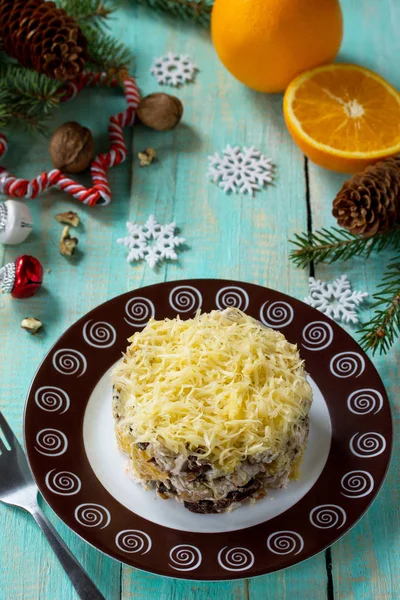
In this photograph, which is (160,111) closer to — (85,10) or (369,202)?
(85,10)

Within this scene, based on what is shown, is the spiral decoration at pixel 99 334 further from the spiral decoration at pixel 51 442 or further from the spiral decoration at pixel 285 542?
the spiral decoration at pixel 285 542

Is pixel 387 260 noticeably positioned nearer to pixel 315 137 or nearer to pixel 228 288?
pixel 315 137

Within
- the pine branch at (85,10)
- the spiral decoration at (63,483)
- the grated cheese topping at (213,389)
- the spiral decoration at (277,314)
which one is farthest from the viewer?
the pine branch at (85,10)

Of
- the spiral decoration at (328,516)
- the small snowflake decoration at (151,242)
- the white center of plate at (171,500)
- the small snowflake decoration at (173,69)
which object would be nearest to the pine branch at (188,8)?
the small snowflake decoration at (173,69)

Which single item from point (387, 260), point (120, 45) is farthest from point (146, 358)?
point (120, 45)

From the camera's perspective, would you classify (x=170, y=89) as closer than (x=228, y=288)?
No

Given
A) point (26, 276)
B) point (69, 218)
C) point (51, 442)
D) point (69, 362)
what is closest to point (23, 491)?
point (51, 442)

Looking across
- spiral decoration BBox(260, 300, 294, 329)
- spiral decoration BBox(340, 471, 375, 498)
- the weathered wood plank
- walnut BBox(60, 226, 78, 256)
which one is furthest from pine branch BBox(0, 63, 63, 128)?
spiral decoration BBox(340, 471, 375, 498)
